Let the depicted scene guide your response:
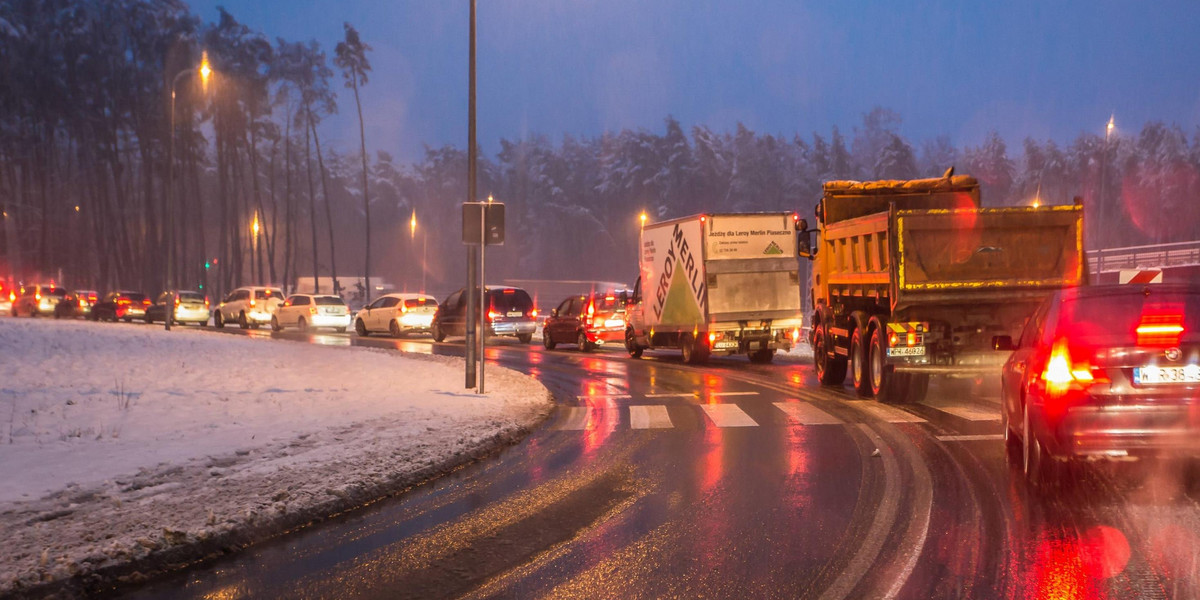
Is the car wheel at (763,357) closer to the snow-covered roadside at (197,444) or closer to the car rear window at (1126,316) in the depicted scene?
the snow-covered roadside at (197,444)

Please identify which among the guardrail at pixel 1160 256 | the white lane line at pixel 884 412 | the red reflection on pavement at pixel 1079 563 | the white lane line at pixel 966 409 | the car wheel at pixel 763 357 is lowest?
the red reflection on pavement at pixel 1079 563

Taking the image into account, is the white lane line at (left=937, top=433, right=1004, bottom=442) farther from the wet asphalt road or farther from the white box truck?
the white box truck

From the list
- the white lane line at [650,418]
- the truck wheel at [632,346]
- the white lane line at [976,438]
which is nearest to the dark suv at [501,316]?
the truck wheel at [632,346]

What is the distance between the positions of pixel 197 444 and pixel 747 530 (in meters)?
6.18

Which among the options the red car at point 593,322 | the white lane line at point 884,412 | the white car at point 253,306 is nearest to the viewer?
the white lane line at point 884,412

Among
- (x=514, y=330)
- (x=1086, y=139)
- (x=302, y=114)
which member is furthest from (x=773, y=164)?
(x=514, y=330)

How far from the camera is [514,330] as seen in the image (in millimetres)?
35812

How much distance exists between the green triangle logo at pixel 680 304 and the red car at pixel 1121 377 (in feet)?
50.3

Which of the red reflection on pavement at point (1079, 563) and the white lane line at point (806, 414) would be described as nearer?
the red reflection on pavement at point (1079, 563)

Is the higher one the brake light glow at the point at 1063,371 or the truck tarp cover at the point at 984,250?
the truck tarp cover at the point at 984,250

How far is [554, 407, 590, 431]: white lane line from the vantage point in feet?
44.1

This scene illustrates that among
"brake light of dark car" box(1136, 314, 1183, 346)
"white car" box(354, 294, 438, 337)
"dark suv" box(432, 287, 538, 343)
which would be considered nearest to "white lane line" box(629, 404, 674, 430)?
"brake light of dark car" box(1136, 314, 1183, 346)

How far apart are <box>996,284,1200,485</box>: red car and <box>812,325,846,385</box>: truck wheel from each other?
32.9ft

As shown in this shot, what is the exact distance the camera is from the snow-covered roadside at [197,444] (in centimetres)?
689
